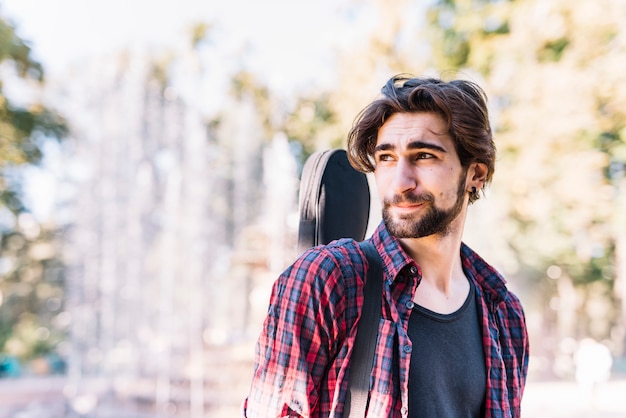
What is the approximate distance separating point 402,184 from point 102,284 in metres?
12.7

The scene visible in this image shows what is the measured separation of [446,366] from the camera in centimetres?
112

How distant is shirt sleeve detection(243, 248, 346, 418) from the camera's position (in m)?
0.99

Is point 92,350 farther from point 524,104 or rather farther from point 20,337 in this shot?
point 524,104

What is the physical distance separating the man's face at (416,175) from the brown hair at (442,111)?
2 centimetres

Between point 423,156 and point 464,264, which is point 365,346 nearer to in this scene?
point 423,156

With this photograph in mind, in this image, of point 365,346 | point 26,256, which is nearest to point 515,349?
point 365,346

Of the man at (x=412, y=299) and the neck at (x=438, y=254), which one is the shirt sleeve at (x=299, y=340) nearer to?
the man at (x=412, y=299)

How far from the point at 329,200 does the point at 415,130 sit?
0.88ft

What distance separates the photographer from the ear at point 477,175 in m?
1.30

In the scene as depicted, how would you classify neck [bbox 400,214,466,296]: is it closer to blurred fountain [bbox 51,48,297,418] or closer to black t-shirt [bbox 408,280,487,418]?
black t-shirt [bbox 408,280,487,418]

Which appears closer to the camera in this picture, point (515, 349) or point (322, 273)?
point (322, 273)

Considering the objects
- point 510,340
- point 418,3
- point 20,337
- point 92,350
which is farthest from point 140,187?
point 510,340

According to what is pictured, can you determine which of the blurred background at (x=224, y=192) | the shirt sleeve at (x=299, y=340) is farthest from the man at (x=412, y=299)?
the blurred background at (x=224, y=192)

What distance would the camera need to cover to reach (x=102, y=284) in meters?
13.0
